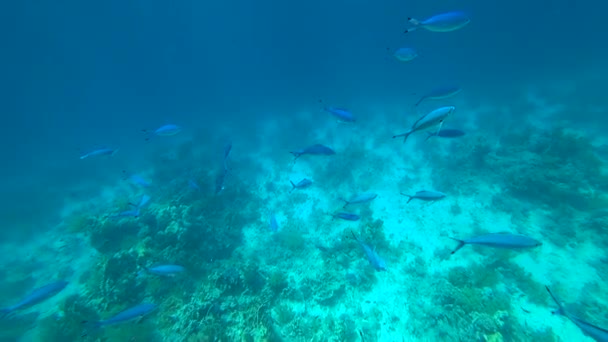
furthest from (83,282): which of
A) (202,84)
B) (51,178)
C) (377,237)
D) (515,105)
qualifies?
(202,84)

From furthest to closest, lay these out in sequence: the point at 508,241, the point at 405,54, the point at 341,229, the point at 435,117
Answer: the point at 341,229, the point at 405,54, the point at 435,117, the point at 508,241

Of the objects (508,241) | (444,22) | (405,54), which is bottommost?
(508,241)

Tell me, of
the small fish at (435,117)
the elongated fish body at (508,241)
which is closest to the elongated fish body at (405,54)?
the small fish at (435,117)

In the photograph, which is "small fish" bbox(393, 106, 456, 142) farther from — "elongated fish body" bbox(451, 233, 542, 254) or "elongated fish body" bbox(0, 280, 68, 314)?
"elongated fish body" bbox(0, 280, 68, 314)

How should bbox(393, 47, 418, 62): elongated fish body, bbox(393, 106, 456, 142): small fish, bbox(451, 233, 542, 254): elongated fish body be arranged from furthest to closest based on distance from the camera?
bbox(393, 47, 418, 62): elongated fish body, bbox(393, 106, 456, 142): small fish, bbox(451, 233, 542, 254): elongated fish body

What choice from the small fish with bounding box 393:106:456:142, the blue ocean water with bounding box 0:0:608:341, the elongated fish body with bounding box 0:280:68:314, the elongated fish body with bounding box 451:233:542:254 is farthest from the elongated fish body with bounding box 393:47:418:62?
the elongated fish body with bounding box 0:280:68:314

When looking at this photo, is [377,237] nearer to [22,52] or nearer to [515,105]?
[515,105]

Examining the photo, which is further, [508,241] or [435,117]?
[435,117]

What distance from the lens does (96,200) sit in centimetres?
1850

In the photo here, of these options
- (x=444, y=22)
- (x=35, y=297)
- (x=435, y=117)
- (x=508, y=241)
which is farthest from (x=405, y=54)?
(x=35, y=297)

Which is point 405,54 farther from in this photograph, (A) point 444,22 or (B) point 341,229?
(B) point 341,229

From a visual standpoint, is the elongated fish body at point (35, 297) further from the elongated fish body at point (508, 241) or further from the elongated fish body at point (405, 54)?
the elongated fish body at point (405, 54)

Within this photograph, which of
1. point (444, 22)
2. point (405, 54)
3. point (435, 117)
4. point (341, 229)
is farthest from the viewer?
point (341, 229)

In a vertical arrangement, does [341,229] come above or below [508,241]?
below
